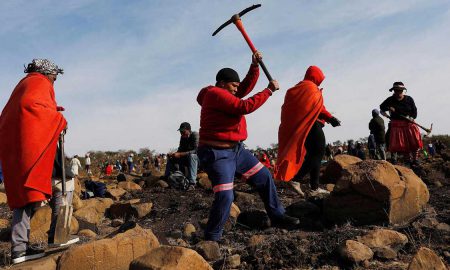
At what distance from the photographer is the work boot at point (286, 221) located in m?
4.55

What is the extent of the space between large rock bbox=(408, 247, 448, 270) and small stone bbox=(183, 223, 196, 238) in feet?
8.78

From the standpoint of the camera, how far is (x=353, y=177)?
488 cm

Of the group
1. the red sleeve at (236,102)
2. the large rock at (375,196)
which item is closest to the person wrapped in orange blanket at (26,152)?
the red sleeve at (236,102)

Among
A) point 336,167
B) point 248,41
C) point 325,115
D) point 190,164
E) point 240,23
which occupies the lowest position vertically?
point 336,167

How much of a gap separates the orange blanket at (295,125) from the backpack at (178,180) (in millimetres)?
3456

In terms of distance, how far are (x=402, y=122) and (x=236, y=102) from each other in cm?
530

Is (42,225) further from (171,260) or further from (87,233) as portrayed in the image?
(171,260)

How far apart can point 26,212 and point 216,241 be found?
1.63 m

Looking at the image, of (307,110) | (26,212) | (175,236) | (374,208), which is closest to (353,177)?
(374,208)

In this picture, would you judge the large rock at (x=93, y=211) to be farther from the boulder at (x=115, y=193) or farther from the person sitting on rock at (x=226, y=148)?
the person sitting on rock at (x=226, y=148)

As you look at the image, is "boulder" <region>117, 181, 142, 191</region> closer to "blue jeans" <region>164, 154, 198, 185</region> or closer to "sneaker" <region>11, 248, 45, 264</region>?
"blue jeans" <region>164, 154, 198, 185</region>

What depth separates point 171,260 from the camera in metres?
2.84

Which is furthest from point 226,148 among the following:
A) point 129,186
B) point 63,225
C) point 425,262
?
point 129,186

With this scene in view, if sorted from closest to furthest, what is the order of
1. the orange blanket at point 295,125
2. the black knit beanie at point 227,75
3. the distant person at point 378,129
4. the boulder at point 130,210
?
the black knit beanie at point 227,75
the orange blanket at point 295,125
the boulder at point 130,210
the distant person at point 378,129
